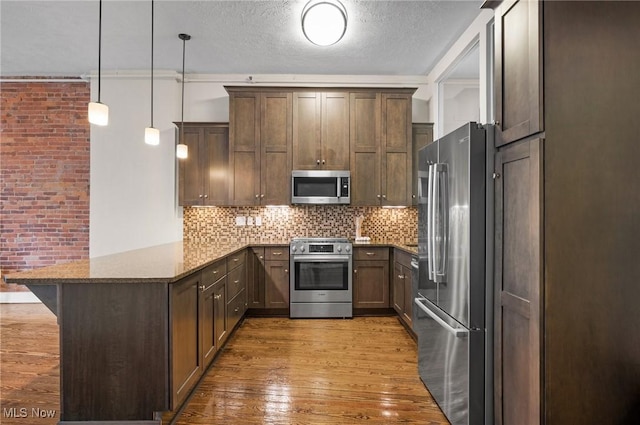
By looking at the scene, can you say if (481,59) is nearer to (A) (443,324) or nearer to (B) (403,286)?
(B) (403,286)

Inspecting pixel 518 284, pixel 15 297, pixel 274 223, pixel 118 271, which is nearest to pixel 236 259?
pixel 274 223

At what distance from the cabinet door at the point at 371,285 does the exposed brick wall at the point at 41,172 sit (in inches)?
145

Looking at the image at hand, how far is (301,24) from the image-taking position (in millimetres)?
3518

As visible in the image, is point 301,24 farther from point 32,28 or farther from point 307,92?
point 32,28

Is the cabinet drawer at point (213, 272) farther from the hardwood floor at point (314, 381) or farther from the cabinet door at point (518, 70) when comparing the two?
the cabinet door at point (518, 70)

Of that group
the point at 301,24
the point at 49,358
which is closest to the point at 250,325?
the point at 49,358

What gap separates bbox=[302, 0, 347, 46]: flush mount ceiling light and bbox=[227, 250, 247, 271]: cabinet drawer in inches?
88.8

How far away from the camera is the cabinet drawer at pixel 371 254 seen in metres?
4.51

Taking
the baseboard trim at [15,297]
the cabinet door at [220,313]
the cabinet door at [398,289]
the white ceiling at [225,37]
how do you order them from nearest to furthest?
the cabinet door at [220,313], the white ceiling at [225,37], the cabinet door at [398,289], the baseboard trim at [15,297]

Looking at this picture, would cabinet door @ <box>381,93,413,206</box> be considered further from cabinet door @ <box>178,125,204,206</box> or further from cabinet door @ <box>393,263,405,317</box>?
cabinet door @ <box>178,125,204,206</box>

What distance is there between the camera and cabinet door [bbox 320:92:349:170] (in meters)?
4.72

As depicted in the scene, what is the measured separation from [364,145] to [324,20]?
177 cm

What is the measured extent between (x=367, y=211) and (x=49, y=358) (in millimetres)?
3782

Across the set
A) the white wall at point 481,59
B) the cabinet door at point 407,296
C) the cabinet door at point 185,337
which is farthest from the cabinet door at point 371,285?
the cabinet door at point 185,337
